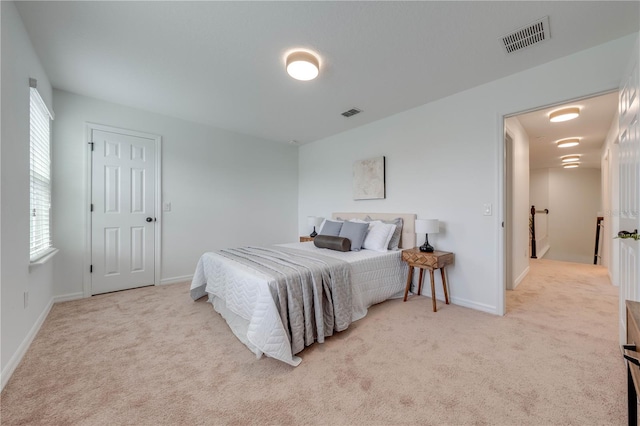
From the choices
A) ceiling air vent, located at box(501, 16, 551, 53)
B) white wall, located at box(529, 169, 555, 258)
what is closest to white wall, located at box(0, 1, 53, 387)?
ceiling air vent, located at box(501, 16, 551, 53)

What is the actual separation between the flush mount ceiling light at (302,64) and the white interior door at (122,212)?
2499 millimetres

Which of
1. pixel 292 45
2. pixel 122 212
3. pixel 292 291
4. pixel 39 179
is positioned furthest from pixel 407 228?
pixel 39 179

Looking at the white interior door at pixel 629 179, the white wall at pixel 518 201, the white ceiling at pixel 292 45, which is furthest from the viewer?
the white wall at pixel 518 201

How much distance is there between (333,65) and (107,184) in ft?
10.3

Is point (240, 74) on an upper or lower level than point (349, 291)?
upper

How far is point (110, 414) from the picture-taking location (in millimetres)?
1351

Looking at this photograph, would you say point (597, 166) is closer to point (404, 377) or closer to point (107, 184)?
point (404, 377)

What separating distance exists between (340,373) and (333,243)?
1.56 m

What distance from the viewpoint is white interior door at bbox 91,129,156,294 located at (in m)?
3.21

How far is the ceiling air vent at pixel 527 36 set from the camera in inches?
Result: 73.6

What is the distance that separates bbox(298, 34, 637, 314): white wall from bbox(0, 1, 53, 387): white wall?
3.57m

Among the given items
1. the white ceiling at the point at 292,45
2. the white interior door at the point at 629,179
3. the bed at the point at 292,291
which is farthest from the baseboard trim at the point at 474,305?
the white ceiling at the point at 292,45

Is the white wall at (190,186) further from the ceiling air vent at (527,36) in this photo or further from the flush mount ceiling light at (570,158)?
the flush mount ceiling light at (570,158)

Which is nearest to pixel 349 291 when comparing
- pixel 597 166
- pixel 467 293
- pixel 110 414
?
pixel 467 293
